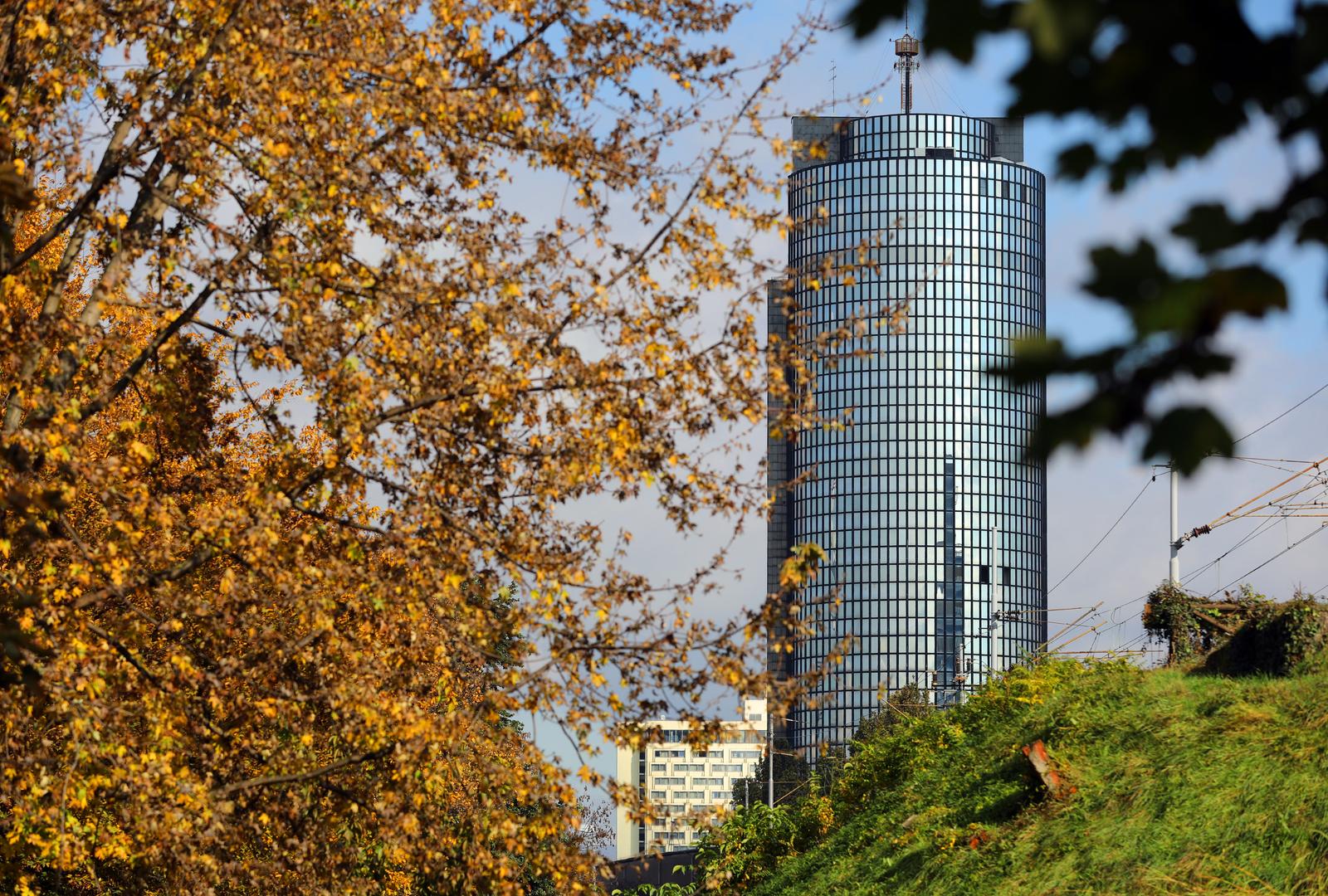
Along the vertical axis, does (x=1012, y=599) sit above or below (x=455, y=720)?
above

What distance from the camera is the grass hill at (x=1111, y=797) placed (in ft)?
34.0

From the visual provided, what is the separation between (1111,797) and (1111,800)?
56 mm

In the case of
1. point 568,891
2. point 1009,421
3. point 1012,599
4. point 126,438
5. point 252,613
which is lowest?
point 568,891

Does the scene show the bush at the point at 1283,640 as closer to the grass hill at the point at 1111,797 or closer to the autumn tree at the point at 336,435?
the grass hill at the point at 1111,797

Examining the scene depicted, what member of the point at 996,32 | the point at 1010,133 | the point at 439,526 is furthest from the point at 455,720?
the point at 1010,133

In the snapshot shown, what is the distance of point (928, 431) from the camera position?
153125 millimetres

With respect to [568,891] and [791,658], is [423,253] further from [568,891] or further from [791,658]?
[791,658]

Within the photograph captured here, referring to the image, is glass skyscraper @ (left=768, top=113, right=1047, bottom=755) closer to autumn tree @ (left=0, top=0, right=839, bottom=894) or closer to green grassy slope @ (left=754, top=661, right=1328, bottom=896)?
green grassy slope @ (left=754, top=661, right=1328, bottom=896)

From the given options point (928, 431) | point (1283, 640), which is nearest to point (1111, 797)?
point (1283, 640)

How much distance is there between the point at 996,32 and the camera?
220cm

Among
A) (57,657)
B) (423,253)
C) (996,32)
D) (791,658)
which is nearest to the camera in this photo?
(996,32)

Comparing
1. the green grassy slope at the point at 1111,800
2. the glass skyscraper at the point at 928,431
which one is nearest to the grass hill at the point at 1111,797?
the green grassy slope at the point at 1111,800

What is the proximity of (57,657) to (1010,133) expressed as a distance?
538 feet

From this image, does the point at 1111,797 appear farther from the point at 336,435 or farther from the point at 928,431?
the point at 928,431
